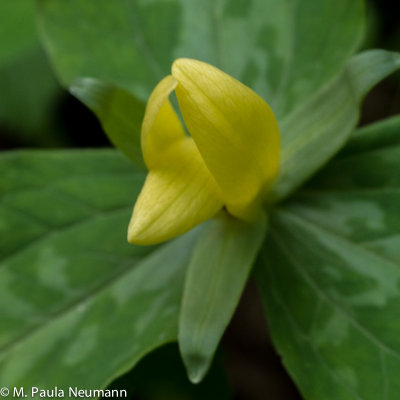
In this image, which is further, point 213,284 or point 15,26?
point 15,26

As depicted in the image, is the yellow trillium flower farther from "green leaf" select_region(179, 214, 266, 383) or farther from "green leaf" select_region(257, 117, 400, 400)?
"green leaf" select_region(257, 117, 400, 400)

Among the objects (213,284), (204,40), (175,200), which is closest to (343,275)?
(213,284)

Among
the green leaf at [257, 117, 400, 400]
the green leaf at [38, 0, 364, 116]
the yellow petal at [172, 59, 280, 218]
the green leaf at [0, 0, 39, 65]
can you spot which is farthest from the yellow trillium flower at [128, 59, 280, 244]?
the green leaf at [0, 0, 39, 65]

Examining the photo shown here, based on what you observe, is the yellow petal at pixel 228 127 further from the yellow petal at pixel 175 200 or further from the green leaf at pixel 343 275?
the green leaf at pixel 343 275

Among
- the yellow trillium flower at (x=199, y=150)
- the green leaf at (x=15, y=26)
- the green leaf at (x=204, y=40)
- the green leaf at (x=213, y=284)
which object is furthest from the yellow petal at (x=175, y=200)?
the green leaf at (x=15, y=26)

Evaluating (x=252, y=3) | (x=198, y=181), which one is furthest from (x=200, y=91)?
(x=252, y=3)

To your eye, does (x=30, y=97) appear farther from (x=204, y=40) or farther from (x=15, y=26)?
(x=204, y=40)

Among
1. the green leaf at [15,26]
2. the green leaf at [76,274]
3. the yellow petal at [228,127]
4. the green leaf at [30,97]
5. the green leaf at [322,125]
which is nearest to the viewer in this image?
the yellow petal at [228,127]
